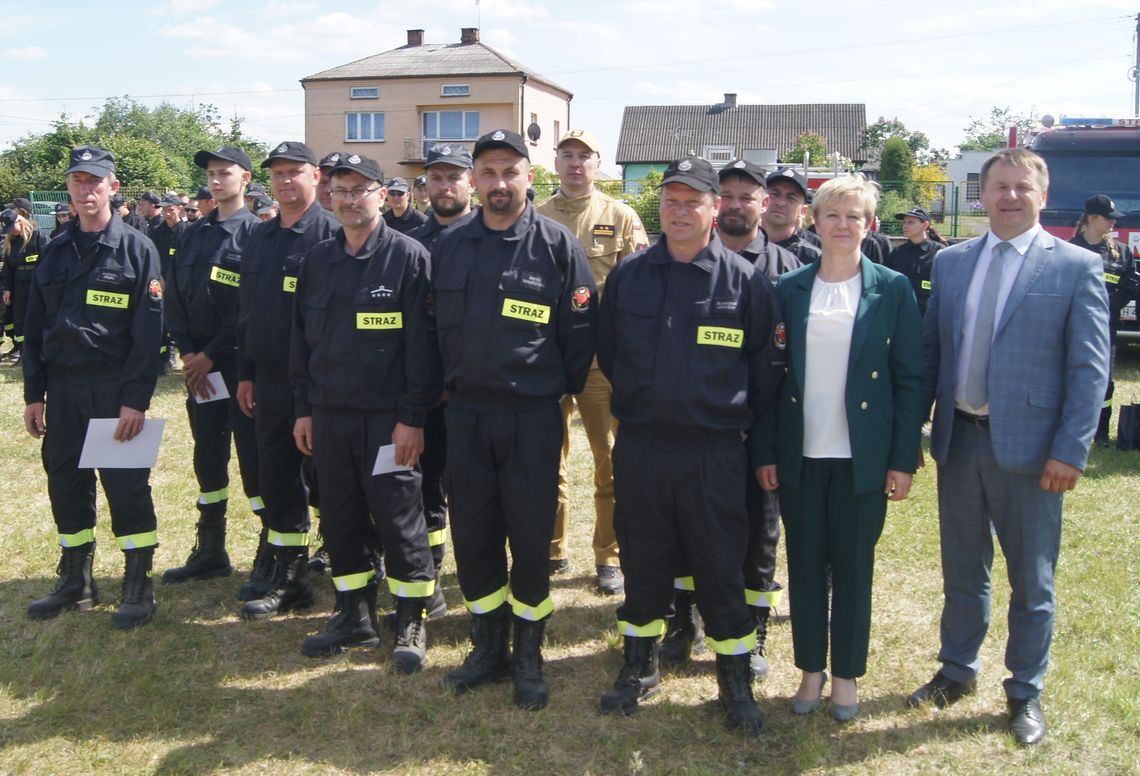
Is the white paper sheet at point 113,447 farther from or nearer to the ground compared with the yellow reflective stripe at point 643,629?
farther from the ground

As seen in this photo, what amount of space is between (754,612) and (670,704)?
59 centimetres

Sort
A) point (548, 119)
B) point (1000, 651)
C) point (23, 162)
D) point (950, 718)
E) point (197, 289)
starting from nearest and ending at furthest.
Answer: point (950, 718)
point (1000, 651)
point (197, 289)
point (23, 162)
point (548, 119)

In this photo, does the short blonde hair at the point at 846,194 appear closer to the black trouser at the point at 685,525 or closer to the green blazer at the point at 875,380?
the green blazer at the point at 875,380

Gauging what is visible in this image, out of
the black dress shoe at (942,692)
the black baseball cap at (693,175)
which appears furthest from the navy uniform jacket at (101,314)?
the black dress shoe at (942,692)

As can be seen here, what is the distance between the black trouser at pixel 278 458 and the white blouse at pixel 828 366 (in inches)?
104

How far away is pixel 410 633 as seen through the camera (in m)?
4.65

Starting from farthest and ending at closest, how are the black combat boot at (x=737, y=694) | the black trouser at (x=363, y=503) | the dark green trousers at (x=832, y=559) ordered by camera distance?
the black trouser at (x=363, y=503)
the black combat boot at (x=737, y=694)
the dark green trousers at (x=832, y=559)

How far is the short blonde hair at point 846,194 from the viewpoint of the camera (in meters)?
3.72

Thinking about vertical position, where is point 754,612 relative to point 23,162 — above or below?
below

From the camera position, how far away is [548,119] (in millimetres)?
48250

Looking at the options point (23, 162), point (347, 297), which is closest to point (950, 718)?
point (347, 297)

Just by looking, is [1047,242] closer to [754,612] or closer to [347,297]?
[754,612]

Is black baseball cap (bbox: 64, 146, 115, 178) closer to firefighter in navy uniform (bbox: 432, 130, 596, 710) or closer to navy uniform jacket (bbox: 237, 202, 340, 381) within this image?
navy uniform jacket (bbox: 237, 202, 340, 381)

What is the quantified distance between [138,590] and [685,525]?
3097 mm
